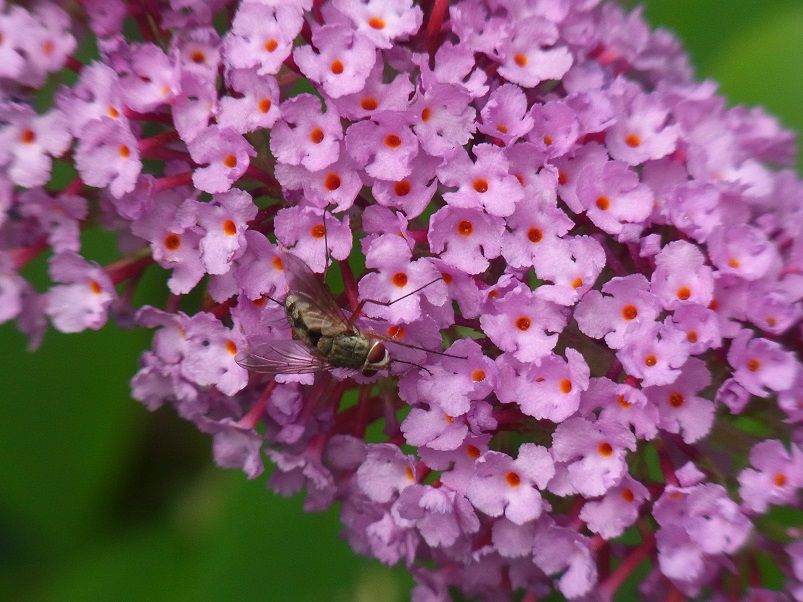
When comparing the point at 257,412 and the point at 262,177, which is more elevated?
the point at 262,177

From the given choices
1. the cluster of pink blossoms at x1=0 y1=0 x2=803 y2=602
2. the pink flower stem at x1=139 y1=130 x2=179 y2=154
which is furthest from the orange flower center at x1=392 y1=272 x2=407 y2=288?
the pink flower stem at x1=139 y1=130 x2=179 y2=154

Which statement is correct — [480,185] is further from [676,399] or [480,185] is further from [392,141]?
[676,399]

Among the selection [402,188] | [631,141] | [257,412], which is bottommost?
[257,412]

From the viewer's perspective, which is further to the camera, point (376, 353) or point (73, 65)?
point (73, 65)

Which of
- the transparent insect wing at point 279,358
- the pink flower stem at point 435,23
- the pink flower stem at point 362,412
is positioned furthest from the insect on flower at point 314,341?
the pink flower stem at point 435,23

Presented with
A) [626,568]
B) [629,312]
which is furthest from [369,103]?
[626,568]
